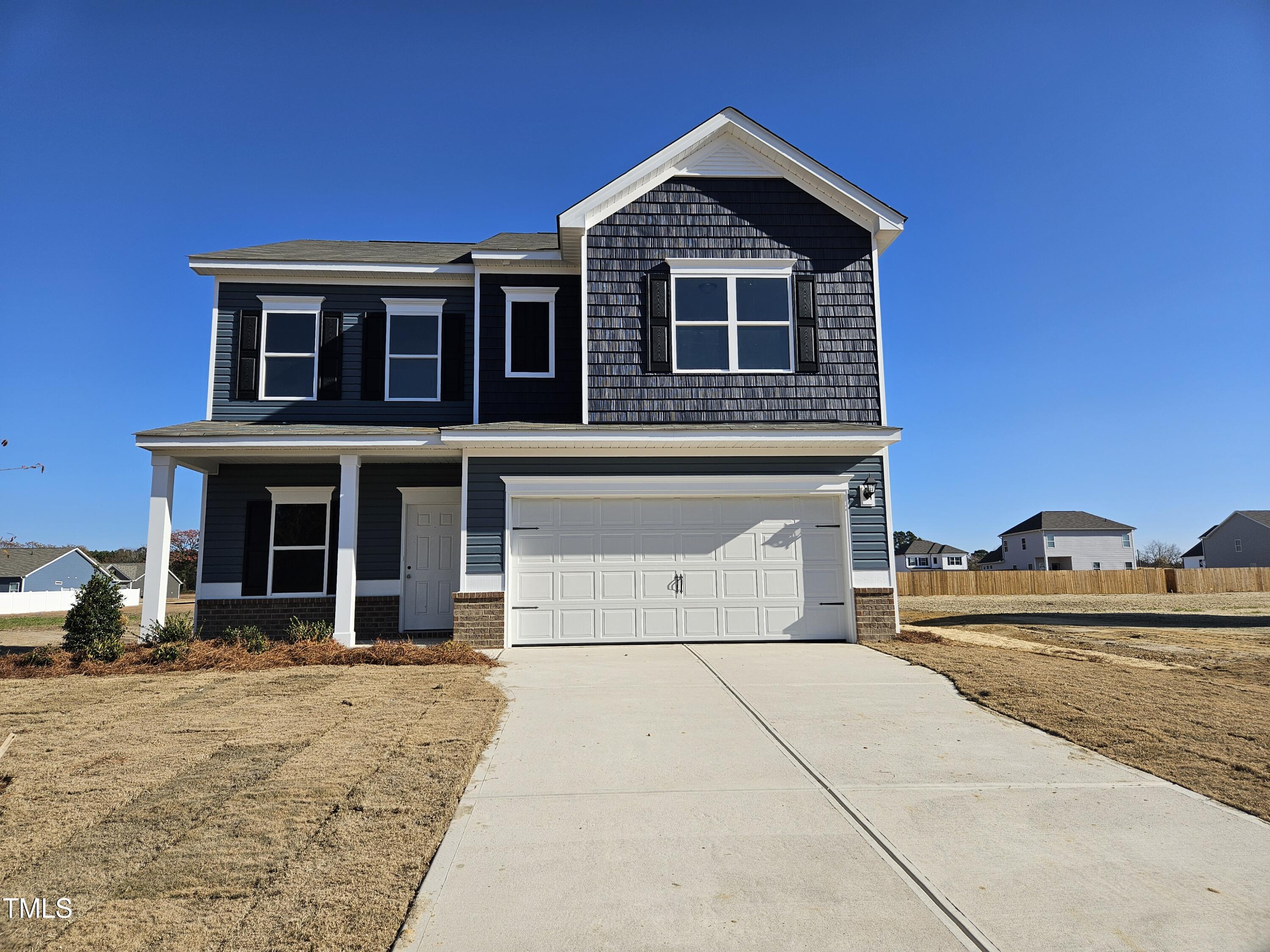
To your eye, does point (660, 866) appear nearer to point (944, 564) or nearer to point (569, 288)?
point (569, 288)

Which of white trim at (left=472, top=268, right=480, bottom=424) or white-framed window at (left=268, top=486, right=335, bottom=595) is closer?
white trim at (left=472, top=268, right=480, bottom=424)

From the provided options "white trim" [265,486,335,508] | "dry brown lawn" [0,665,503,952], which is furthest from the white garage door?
"white trim" [265,486,335,508]

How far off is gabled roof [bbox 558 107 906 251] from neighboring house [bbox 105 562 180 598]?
37.0m

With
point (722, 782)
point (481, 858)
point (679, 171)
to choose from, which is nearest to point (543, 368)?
point (679, 171)

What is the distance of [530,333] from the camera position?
511 inches

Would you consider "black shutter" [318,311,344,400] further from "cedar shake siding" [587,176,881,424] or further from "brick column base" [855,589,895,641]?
"brick column base" [855,589,895,641]

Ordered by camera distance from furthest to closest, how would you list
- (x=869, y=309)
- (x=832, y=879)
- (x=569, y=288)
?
(x=569, y=288) → (x=869, y=309) → (x=832, y=879)

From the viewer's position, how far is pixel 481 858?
372cm

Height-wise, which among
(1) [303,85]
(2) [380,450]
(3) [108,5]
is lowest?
(2) [380,450]

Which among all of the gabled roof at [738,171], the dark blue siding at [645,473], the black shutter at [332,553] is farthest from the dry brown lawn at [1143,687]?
the black shutter at [332,553]

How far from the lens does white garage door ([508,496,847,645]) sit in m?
11.2

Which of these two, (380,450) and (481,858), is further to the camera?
(380,450)

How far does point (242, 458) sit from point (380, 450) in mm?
2664

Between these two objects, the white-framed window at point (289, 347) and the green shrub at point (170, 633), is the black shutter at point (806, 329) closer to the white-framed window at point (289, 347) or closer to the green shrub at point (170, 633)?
the white-framed window at point (289, 347)
